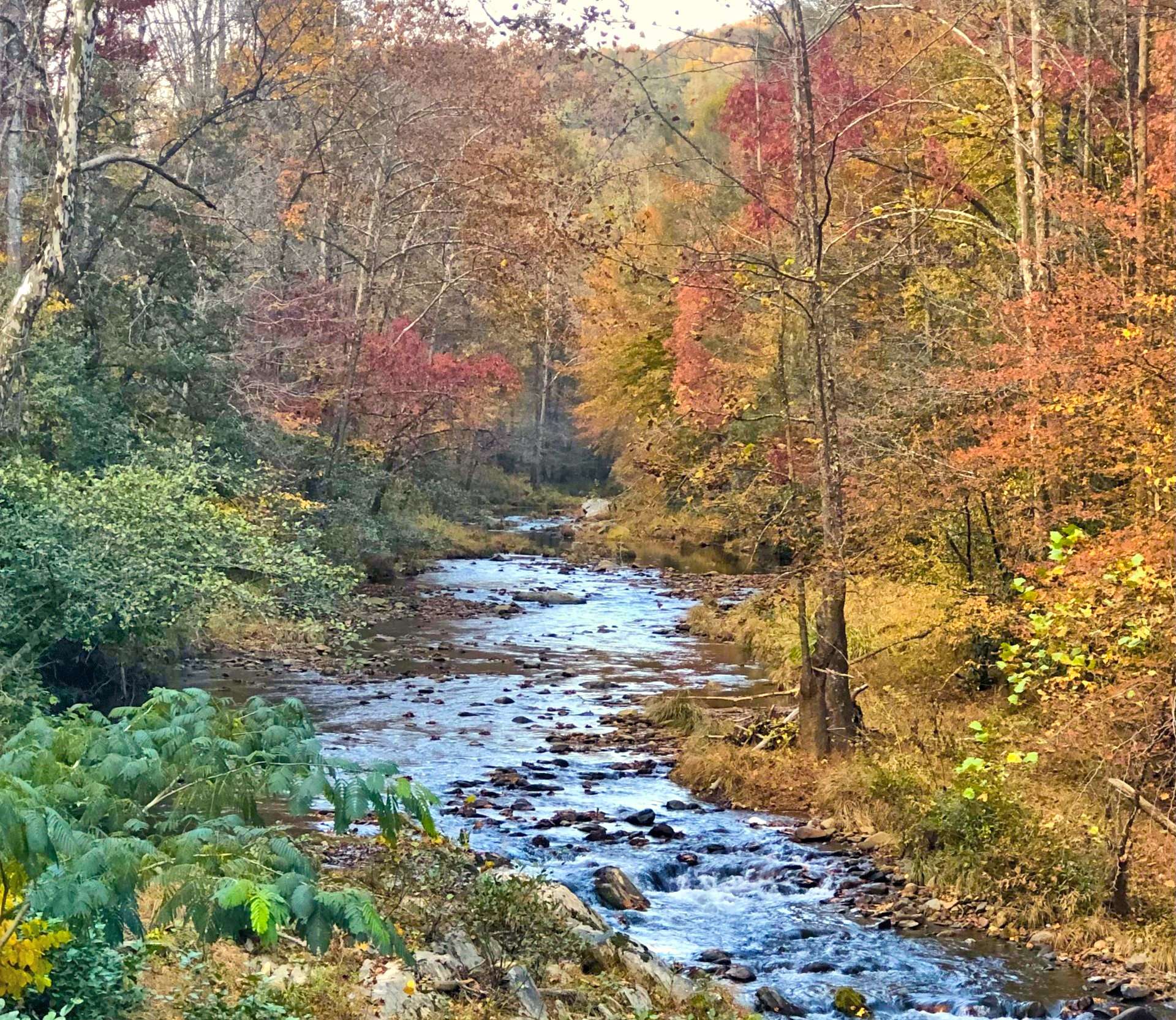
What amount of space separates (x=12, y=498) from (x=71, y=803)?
9.08 meters

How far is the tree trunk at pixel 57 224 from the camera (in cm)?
1245

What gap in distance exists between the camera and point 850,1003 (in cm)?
841

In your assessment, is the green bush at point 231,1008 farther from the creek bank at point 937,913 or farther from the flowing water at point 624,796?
the creek bank at point 937,913

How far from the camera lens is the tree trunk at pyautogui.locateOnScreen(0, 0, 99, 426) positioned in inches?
490

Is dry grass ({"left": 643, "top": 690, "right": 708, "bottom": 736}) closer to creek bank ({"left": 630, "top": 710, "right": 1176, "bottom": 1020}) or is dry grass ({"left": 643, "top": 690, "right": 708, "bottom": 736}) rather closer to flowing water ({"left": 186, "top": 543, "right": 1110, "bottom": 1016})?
flowing water ({"left": 186, "top": 543, "right": 1110, "bottom": 1016})

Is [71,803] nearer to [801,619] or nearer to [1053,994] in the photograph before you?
[1053,994]

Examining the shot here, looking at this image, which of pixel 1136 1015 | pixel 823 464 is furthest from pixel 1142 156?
pixel 1136 1015

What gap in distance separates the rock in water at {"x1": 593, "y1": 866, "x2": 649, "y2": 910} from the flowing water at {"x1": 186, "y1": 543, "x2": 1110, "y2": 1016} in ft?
0.32

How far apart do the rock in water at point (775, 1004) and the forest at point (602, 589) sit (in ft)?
0.08

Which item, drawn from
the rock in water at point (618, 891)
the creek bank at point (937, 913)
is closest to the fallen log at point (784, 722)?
the creek bank at point (937, 913)

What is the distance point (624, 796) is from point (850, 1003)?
5.08m

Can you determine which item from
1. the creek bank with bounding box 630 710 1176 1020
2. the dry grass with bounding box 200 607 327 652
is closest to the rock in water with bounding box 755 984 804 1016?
the creek bank with bounding box 630 710 1176 1020

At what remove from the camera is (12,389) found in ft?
43.4

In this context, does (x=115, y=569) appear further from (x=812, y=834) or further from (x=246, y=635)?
(x=246, y=635)
